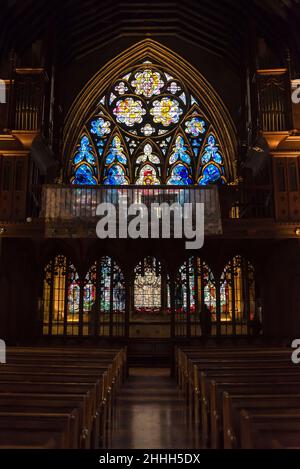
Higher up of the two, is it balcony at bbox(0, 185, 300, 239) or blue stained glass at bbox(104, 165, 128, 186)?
blue stained glass at bbox(104, 165, 128, 186)

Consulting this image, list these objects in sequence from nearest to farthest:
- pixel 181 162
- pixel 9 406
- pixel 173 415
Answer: pixel 9 406 < pixel 173 415 < pixel 181 162

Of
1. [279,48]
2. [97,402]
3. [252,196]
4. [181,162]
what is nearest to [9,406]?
[97,402]

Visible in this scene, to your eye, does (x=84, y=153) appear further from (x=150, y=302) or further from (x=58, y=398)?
(x=58, y=398)

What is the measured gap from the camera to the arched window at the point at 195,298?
12.8 meters

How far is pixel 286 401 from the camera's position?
11.0ft

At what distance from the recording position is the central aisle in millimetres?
5020

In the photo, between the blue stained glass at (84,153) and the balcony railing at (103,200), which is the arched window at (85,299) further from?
the blue stained glass at (84,153)

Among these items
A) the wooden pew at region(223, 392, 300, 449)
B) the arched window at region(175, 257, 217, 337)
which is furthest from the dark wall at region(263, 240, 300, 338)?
the wooden pew at region(223, 392, 300, 449)

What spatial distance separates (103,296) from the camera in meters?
14.0

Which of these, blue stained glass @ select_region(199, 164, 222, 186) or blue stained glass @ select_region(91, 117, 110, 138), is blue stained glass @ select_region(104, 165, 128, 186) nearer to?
blue stained glass @ select_region(91, 117, 110, 138)

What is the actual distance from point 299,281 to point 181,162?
7730mm

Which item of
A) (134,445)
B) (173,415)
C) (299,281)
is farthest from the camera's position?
(299,281)

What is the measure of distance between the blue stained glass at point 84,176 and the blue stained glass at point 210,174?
3964mm

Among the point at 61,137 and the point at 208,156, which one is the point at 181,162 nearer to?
the point at 208,156
